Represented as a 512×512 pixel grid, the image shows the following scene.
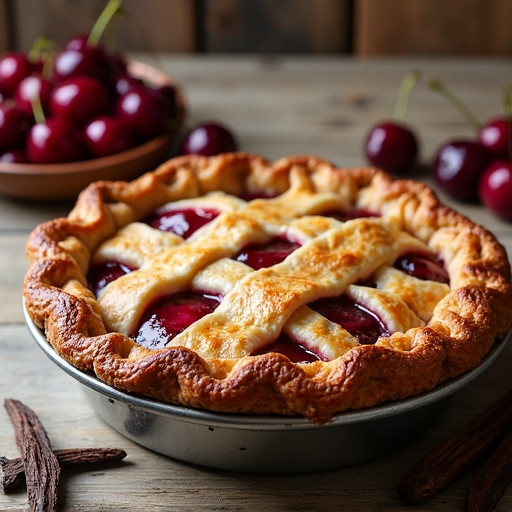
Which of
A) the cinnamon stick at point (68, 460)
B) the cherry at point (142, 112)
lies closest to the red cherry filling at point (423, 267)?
the cinnamon stick at point (68, 460)

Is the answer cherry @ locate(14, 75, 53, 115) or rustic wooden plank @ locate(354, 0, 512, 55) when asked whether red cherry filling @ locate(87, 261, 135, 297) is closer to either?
cherry @ locate(14, 75, 53, 115)

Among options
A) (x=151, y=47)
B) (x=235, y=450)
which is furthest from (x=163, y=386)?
(x=151, y=47)

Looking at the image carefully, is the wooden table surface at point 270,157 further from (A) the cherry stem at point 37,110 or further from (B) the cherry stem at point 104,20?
(B) the cherry stem at point 104,20

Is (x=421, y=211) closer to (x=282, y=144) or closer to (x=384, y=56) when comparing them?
(x=282, y=144)

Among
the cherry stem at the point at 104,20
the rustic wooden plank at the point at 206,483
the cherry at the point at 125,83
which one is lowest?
the rustic wooden plank at the point at 206,483

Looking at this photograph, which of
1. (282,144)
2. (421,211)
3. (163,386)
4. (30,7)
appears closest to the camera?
(163,386)

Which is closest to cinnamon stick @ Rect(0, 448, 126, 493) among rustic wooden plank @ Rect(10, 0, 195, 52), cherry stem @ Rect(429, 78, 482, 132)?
cherry stem @ Rect(429, 78, 482, 132)
